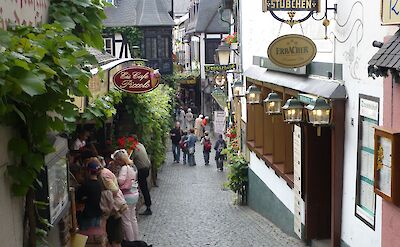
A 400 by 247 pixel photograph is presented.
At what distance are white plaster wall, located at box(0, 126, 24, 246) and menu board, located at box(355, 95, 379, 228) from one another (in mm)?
4117

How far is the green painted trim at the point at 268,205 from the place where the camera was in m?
11.4

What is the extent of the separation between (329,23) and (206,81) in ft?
109

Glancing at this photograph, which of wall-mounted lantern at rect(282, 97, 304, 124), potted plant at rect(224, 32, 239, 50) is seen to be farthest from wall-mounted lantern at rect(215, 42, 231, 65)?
wall-mounted lantern at rect(282, 97, 304, 124)

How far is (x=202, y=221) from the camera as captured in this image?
12773 millimetres

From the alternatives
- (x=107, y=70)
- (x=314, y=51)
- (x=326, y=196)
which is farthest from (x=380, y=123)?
(x=107, y=70)

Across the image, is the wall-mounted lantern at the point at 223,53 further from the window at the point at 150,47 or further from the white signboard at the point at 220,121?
the window at the point at 150,47

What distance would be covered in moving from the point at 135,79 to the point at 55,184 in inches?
278

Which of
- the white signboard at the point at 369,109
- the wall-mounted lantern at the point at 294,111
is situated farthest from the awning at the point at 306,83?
the white signboard at the point at 369,109

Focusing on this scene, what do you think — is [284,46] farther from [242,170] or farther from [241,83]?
[242,170]

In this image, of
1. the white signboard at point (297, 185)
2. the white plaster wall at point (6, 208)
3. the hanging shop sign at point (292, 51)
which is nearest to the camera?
the white plaster wall at point (6, 208)

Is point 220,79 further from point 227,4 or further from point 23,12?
point 23,12

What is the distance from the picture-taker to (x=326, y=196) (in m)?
9.85

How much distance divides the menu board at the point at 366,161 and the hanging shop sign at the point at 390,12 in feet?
3.99

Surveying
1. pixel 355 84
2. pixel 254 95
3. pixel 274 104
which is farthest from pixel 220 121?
pixel 355 84
